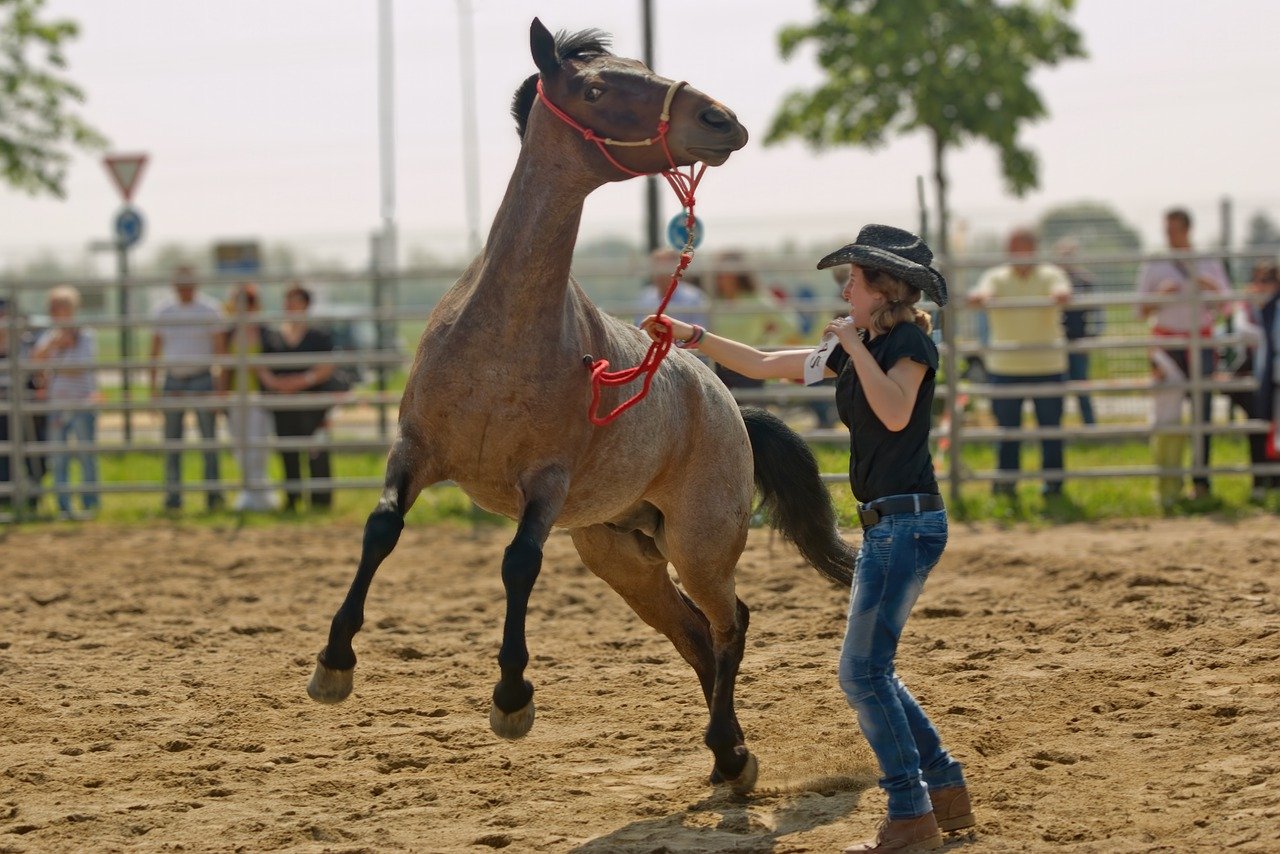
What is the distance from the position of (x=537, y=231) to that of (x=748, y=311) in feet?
24.0

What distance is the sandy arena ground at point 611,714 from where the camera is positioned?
14.8 ft

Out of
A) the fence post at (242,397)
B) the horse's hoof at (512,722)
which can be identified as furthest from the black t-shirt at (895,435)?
the fence post at (242,397)

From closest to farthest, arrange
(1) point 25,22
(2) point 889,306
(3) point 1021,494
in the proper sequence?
(2) point 889,306, (3) point 1021,494, (1) point 25,22

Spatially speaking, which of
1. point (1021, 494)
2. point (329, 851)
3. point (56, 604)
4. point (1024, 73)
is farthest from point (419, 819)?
point (1024, 73)

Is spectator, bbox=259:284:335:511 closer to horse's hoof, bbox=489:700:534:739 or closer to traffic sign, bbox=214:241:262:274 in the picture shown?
traffic sign, bbox=214:241:262:274

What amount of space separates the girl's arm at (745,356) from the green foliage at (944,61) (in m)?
13.0

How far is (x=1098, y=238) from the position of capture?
20.0 m

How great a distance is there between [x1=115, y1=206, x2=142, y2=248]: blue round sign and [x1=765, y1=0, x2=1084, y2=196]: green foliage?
8.14 m

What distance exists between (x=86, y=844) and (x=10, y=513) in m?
9.35

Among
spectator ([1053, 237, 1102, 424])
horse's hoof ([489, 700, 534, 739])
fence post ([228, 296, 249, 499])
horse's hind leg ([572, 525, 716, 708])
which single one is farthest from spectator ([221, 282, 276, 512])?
horse's hoof ([489, 700, 534, 739])

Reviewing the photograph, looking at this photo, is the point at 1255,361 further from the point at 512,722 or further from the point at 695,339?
the point at 512,722

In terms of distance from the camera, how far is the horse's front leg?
4430mm

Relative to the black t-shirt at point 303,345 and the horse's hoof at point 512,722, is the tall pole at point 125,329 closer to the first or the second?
the black t-shirt at point 303,345

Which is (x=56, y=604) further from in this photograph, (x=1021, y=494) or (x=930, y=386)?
(x=1021, y=494)
